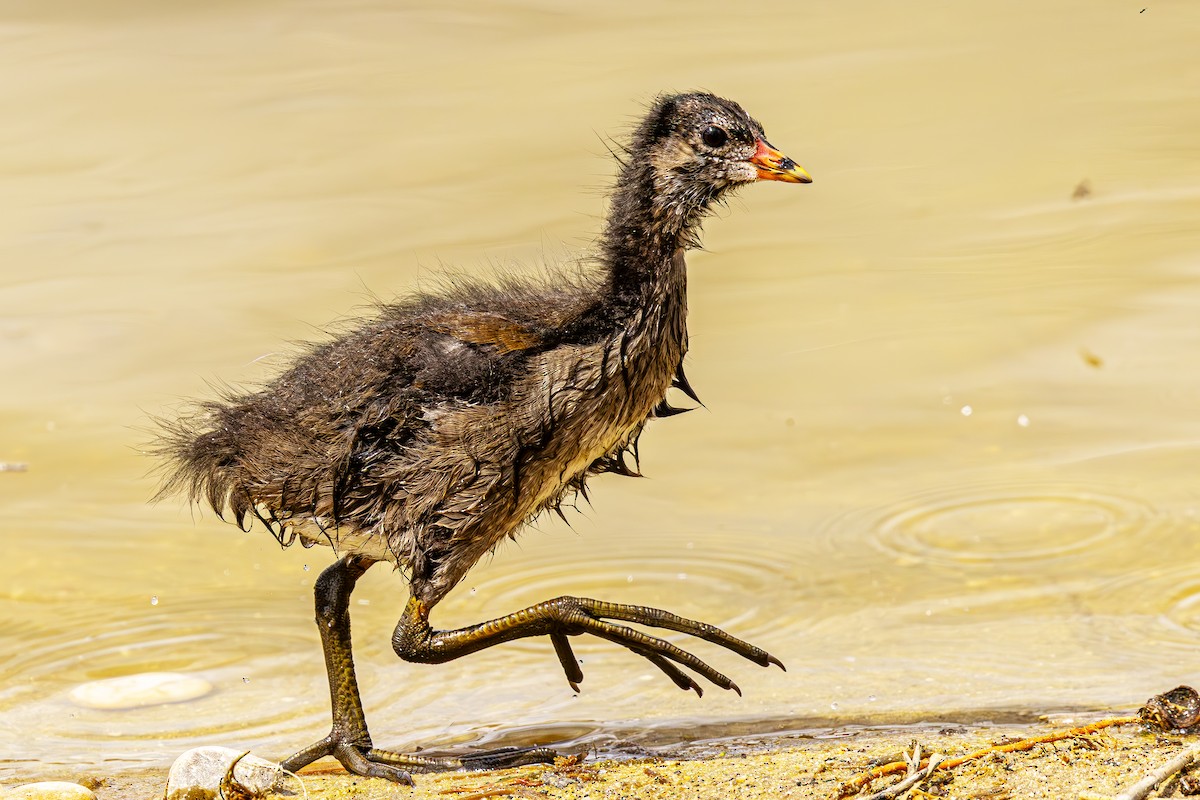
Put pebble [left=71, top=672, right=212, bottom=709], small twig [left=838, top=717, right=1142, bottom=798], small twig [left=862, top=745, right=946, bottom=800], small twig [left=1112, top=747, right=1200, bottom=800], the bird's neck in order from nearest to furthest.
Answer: small twig [left=1112, top=747, right=1200, bottom=800] < small twig [left=862, top=745, right=946, bottom=800] < small twig [left=838, top=717, right=1142, bottom=798] < the bird's neck < pebble [left=71, top=672, right=212, bottom=709]

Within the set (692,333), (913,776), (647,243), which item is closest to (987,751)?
(913,776)

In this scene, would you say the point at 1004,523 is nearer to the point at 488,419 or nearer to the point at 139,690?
the point at 488,419

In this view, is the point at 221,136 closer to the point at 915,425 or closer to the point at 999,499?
the point at 915,425

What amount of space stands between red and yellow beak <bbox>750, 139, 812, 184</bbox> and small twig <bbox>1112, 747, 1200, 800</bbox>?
2.01 m

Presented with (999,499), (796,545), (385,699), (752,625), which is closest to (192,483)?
(385,699)

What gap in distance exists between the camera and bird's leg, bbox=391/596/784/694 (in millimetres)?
4848

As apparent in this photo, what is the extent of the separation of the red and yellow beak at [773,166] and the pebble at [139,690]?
2.71 meters

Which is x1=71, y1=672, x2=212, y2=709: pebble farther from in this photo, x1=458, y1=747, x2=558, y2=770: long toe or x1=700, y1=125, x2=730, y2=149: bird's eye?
x1=700, y1=125, x2=730, y2=149: bird's eye

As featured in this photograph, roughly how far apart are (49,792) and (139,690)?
1413 millimetres

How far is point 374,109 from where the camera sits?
10.0m

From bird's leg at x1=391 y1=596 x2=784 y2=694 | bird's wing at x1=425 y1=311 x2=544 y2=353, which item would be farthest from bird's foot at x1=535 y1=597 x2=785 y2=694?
bird's wing at x1=425 y1=311 x2=544 y2=353

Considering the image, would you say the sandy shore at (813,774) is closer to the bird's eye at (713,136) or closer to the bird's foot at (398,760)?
the bird's foot at (398,760)

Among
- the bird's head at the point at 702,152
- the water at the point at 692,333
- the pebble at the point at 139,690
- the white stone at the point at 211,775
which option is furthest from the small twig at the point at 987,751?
the pebble at the point at 139,690

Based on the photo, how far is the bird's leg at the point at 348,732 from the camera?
493 centimetres
